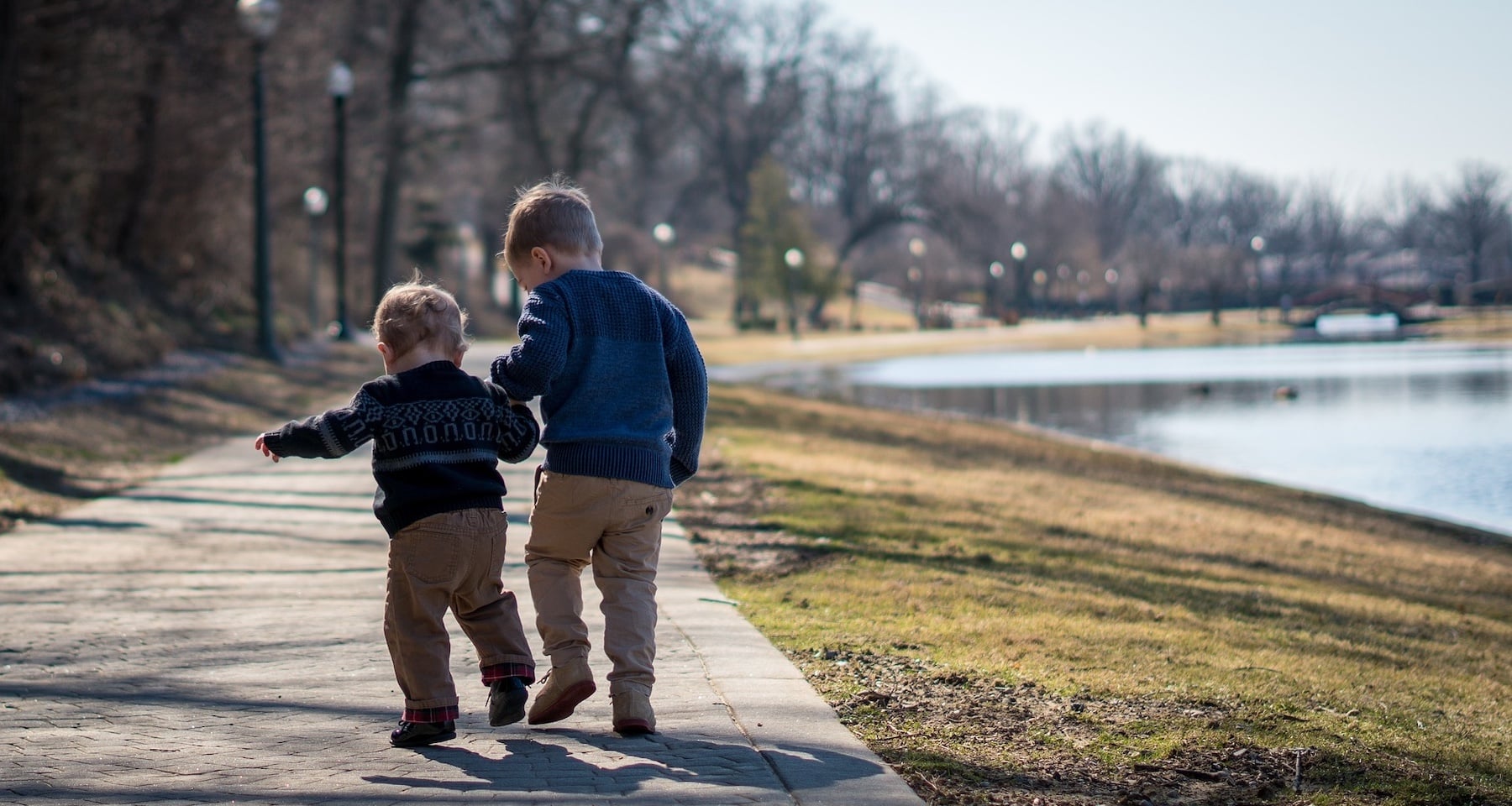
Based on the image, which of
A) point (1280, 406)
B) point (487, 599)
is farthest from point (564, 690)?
point (1280, 406)

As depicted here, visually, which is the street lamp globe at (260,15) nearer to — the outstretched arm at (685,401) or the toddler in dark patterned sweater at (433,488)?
the toddler in dark patterned sweater at (433,488)

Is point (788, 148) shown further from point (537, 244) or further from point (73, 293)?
point (537, 244)

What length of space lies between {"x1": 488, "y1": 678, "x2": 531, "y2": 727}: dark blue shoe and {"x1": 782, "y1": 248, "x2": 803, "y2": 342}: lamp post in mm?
53211

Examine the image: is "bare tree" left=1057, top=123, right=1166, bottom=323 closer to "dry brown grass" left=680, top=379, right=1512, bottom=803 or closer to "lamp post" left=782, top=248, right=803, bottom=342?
"lamp post" left=782, top=248, right=803, bottom=342

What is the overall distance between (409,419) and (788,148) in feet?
259

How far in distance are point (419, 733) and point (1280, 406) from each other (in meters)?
24.2

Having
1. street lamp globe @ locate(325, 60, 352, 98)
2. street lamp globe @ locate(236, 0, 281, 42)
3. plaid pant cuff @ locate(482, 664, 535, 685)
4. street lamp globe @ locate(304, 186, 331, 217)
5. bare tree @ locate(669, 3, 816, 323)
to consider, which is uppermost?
bare tree @ locate(669, 3, 816, 323)

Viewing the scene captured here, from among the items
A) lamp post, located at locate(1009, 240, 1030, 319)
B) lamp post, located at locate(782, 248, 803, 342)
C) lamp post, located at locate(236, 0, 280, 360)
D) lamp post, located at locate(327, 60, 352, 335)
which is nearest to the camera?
lamp post, located at locate(236, 0, 280, 360)

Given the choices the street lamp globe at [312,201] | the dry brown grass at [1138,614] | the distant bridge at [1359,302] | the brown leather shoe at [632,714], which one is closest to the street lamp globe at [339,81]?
the street lamp globe at [312,201]

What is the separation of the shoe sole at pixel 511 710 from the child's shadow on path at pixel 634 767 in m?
0.07

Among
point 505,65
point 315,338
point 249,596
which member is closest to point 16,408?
point 249,596

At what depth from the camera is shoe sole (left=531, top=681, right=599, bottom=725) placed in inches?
161

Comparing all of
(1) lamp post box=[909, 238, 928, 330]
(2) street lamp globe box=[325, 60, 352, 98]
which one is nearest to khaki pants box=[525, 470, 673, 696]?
(2) street lamp globe box=[325, 60, 352, 98]

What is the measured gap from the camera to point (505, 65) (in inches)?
1188
